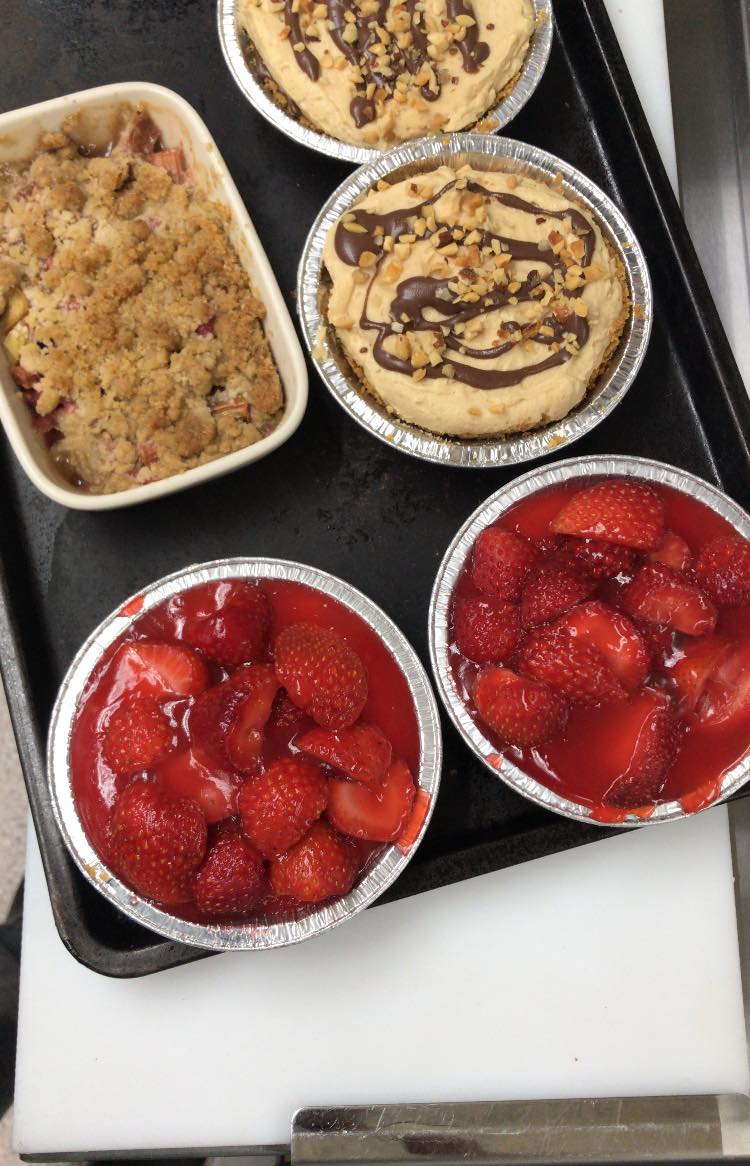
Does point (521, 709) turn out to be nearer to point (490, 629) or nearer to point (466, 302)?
point (490, 629)

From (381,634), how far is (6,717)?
1.21 m

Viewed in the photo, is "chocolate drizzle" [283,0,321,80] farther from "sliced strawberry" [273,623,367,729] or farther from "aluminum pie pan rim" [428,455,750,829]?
"sliced strawberry" [273,623,367,729]

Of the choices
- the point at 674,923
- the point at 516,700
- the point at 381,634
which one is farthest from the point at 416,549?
the point at 674,923

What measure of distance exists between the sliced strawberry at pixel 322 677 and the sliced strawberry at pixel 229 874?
9.3 inches

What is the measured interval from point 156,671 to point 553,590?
0.69 metres

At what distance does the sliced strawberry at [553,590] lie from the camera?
5.33 feet

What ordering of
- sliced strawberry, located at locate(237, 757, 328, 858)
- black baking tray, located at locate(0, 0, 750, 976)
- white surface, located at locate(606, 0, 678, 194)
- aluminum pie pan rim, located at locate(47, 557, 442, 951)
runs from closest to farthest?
1. sliced strawberry, located at locate(237, 757, 328, 858)
2. aluminum pie pan rim, located at locate(47, 557, 442, 951)
3. black baking tray, located at locate(0, 0, 750, 976)
4. white surface, located at locate(606, 0, 678, 194)

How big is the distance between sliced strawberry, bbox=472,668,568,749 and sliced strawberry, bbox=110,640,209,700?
489 mm

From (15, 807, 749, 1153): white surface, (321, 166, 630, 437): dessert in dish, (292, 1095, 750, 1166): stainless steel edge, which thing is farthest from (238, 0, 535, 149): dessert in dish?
(292, 1095, 750, 1166): stainless steel edge

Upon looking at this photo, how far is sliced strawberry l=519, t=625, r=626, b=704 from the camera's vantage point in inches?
62.1

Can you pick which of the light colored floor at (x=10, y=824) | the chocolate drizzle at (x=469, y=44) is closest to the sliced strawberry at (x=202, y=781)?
the light colored floor at (x=10, y=824)

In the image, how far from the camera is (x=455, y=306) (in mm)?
1774

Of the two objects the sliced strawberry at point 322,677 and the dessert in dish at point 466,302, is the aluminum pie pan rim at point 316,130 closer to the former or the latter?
the dessert in dish at point 466,302

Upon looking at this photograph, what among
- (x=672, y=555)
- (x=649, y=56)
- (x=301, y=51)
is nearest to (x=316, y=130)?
(x=301, y=51)
